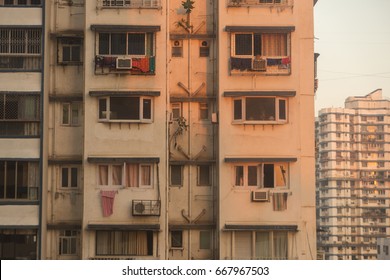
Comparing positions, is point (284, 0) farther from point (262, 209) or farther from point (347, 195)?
point (347, 195)

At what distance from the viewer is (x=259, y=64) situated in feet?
52.5

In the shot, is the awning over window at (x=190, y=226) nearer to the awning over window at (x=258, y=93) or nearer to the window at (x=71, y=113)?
the awning over window at (x=258, y=93)

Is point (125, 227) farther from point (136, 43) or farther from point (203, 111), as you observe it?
point (136, 43)

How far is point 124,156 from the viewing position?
15891mm

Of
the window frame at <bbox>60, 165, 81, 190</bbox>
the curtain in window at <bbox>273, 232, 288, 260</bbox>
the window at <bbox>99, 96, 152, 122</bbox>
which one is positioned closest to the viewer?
the curtain in window at <bbox>273, 232, 288, 260</bbox>

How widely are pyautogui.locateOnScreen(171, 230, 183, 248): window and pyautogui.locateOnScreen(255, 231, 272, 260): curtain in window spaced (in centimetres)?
142

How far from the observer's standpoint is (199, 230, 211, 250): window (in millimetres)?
16141

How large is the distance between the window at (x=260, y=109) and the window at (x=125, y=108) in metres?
1.63

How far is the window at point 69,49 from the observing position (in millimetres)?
16469

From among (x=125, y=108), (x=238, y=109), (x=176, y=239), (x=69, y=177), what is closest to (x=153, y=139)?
(x=125, y=108)

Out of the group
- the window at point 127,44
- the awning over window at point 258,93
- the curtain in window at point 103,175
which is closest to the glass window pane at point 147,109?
the window at point 127,44

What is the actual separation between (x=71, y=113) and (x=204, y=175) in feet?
9.07

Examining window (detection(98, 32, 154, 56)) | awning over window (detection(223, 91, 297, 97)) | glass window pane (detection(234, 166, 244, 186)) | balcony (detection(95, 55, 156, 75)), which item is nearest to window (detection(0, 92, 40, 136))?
balcony (detection(95, 55, 156, 75))

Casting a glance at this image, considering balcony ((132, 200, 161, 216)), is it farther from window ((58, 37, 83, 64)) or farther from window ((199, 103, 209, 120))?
window ((58, 37, 83, 64))
